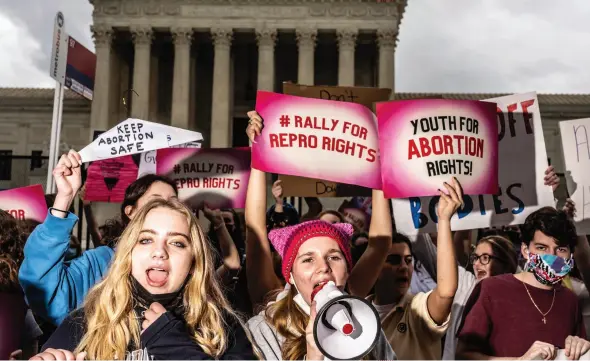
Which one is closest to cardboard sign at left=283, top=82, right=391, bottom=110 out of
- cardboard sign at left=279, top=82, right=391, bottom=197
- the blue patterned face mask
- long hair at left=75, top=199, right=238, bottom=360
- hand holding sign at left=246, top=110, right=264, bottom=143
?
cardboard sign at left=279, top=82, right=391, bottom=197

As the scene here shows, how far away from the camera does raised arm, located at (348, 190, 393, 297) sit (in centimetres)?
456

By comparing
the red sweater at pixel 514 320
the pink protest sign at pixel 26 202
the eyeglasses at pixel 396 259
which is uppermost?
the pink protest sign at pixel 26 202

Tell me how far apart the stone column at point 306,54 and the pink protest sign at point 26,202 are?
110 feet

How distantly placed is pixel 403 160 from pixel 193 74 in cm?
3844

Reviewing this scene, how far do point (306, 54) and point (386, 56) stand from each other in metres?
5.01

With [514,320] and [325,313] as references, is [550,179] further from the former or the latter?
[325,313]

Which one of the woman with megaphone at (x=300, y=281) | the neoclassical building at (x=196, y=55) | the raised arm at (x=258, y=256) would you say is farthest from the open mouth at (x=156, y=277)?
the neoclassical building at (x=196, y=55)

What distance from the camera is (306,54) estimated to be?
4056cm

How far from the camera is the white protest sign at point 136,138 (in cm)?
643

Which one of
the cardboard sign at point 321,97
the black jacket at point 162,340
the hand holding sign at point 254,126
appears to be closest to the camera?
the black jacket at point 162,340

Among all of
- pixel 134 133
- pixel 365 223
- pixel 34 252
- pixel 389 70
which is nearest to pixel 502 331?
pixel 34 252

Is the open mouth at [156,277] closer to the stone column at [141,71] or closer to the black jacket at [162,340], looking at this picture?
the black jacket at [162,340]

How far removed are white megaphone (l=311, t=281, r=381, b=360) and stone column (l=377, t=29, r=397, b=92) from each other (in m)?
37.8

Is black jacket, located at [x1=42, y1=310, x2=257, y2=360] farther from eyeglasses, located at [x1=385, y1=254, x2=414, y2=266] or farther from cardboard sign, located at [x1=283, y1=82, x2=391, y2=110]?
cardboard sign, located at [x1=283, y1=82, x2=391, y2=110]
